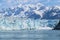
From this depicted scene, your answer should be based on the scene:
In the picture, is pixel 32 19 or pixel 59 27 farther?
pixel 32 19

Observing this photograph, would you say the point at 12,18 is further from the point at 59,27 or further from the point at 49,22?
the point at 59,27

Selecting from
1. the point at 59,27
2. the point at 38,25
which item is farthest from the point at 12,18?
the point at 59,27

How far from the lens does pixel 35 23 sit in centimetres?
19625

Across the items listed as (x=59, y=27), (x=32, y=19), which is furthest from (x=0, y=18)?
(x=59, y=27)

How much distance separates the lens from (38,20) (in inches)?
7810

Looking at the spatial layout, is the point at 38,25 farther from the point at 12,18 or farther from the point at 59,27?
the point at 59,27

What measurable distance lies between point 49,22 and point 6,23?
25468 mm

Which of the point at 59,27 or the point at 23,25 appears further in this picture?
the point at 23,25

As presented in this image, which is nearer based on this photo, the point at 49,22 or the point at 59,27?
the point at 59,27

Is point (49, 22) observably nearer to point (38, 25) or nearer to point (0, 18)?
point (38, 25)

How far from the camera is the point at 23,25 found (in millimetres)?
197625

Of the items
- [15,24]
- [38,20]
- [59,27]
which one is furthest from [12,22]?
[59,27]

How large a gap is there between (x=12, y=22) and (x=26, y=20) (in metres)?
8.66

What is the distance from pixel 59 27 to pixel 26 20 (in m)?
105
